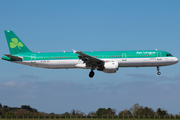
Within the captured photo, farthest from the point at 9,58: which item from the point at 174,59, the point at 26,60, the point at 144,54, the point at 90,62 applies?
the point at 174,59

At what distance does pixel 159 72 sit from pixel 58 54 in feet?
69.4

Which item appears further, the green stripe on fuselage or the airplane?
the green stripe on fuselage

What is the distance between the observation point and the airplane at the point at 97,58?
56.6 metres

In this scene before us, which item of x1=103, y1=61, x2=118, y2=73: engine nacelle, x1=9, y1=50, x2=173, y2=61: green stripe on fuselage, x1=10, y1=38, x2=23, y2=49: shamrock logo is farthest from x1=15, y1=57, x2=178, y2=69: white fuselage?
x1=10, y1=38, x2=23, y2=49: shamrock logo

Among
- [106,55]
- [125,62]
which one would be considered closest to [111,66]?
[106,55]

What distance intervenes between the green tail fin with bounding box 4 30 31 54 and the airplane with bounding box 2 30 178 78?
1771 mm

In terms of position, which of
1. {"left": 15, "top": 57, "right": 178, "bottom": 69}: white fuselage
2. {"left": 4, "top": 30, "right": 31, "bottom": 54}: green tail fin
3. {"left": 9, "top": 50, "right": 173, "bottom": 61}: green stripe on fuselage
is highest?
{"left": 4, "top": 30, "right": 31, "bottom": 54}: green tail fin

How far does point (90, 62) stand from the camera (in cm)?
5641

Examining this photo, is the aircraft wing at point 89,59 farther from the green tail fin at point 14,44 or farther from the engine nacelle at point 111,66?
the green tail fin at point 14,44

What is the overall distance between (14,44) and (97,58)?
18.8m

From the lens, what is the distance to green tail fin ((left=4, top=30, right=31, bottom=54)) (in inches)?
2398

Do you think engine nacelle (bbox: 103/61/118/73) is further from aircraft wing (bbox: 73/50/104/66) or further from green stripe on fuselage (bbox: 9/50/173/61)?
green stripe on fuselage (bbox: 9/50/173/61)

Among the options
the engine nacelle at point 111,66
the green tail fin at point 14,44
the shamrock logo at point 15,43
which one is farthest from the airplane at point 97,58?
the shamrock logo at point 15,43

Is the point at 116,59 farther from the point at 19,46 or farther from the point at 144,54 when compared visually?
the point at 19,46
